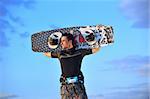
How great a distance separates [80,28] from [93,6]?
307 millimetres

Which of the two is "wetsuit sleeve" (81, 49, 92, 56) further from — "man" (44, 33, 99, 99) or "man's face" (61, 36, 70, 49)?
"man's face" (61, 36, 70, 49)

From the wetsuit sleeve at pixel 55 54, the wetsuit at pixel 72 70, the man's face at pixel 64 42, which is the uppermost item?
the man's face at pixel 64 42

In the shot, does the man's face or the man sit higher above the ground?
the man's face

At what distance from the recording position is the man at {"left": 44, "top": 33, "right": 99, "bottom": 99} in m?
3.03

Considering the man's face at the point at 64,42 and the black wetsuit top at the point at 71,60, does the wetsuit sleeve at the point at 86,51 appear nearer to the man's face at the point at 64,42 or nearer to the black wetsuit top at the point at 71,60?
the black wetsuit top at the point at 71,60

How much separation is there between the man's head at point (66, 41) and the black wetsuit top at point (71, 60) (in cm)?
3

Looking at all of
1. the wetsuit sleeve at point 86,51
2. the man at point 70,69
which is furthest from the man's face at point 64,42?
the wetsuit sleeve at point 86,51

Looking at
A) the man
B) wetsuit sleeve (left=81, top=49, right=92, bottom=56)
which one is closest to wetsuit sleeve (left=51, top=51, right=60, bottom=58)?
the man

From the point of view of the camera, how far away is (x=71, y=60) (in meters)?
3.06

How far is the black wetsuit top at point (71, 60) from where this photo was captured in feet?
10.0

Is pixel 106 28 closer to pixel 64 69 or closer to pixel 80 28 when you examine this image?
pixel 80 28

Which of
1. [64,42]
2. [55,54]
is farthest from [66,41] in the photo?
[55,54]

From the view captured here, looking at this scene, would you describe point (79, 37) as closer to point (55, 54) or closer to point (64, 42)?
point (64, 42)

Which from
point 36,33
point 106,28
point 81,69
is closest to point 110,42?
point 106,28
